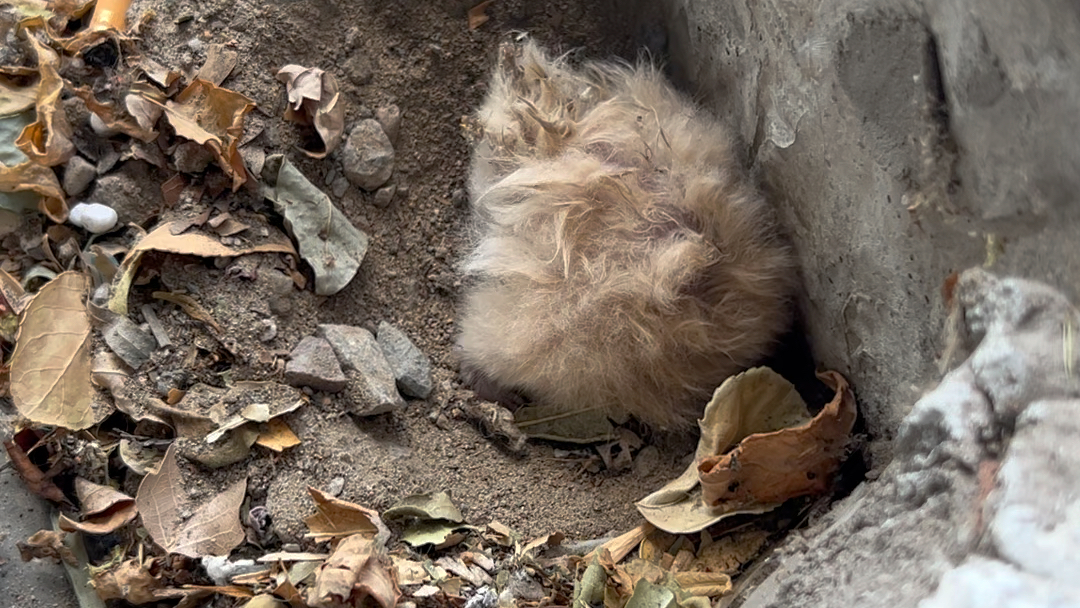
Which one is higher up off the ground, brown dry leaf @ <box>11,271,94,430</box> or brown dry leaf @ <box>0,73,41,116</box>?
brown dry leaf @ <box>0,73,41,116</box>

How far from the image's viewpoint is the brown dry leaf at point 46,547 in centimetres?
118

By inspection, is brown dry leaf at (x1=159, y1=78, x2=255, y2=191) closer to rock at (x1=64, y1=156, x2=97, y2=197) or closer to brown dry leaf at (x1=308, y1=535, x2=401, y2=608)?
rock at (x1=64, y1=156, x2=97, y2=197)

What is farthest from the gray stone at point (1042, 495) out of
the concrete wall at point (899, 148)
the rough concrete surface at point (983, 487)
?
the concrete wall at point (899, 148)

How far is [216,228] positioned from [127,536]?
0.48 meters

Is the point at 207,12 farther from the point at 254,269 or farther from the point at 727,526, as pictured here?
the point at 727,526

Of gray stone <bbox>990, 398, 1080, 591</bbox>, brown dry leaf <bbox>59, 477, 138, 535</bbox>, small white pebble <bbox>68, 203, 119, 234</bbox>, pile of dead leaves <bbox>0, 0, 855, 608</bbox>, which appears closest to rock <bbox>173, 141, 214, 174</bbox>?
pile of dead leaves <bbox>0, 0, 855, 608</bbox>

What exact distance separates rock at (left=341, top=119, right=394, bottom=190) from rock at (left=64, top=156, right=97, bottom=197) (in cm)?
40

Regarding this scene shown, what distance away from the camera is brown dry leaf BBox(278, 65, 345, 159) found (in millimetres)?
1449

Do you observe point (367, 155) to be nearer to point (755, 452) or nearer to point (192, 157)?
point (192, 157)

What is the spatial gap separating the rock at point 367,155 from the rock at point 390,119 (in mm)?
15

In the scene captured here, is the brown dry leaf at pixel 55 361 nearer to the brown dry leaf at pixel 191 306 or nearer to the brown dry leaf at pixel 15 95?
the brown dry leaf at pixel 191 306

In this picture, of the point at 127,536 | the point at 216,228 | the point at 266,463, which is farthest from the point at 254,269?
the point at 127,536

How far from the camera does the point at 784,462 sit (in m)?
1.12

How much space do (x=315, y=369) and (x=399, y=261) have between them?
0.31 metres
